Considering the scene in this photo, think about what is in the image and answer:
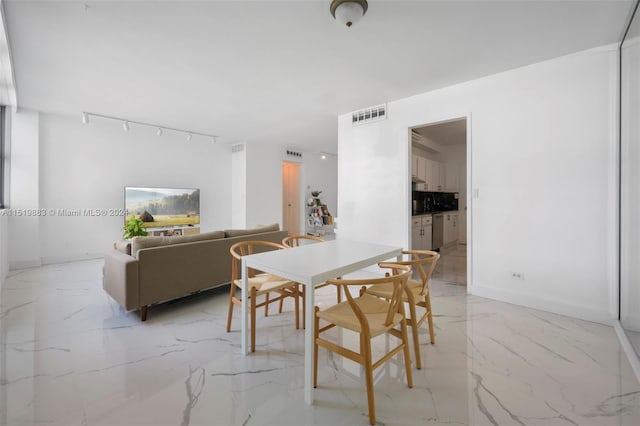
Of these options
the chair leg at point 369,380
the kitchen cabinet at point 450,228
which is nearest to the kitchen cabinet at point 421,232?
the kitchen cabinet at point 450,228

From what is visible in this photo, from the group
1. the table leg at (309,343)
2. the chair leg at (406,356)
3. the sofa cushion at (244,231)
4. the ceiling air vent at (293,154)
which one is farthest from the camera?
the ceiling air vent at (293,154)

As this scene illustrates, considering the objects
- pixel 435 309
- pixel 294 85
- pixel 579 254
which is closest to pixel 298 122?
pixel 294 85

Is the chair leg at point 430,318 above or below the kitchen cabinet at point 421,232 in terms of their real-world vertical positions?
below

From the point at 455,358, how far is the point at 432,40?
2.73m

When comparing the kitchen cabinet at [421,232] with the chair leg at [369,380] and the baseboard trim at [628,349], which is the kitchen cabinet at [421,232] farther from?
the chair leg at [369,380]

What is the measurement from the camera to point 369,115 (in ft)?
14.2

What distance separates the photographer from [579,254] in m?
2.71

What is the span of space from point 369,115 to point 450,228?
3.89 metres

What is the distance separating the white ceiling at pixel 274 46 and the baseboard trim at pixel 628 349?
263cm

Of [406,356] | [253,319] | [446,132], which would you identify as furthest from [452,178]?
[253,319]

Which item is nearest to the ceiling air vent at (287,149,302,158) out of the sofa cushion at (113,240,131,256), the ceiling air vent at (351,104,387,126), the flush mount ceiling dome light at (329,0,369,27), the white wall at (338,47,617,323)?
the ceiling air vent at (351,104,387,126)

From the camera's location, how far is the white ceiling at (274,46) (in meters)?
2.16

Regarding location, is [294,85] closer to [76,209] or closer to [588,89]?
[588,89]

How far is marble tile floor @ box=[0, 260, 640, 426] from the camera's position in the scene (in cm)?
149
